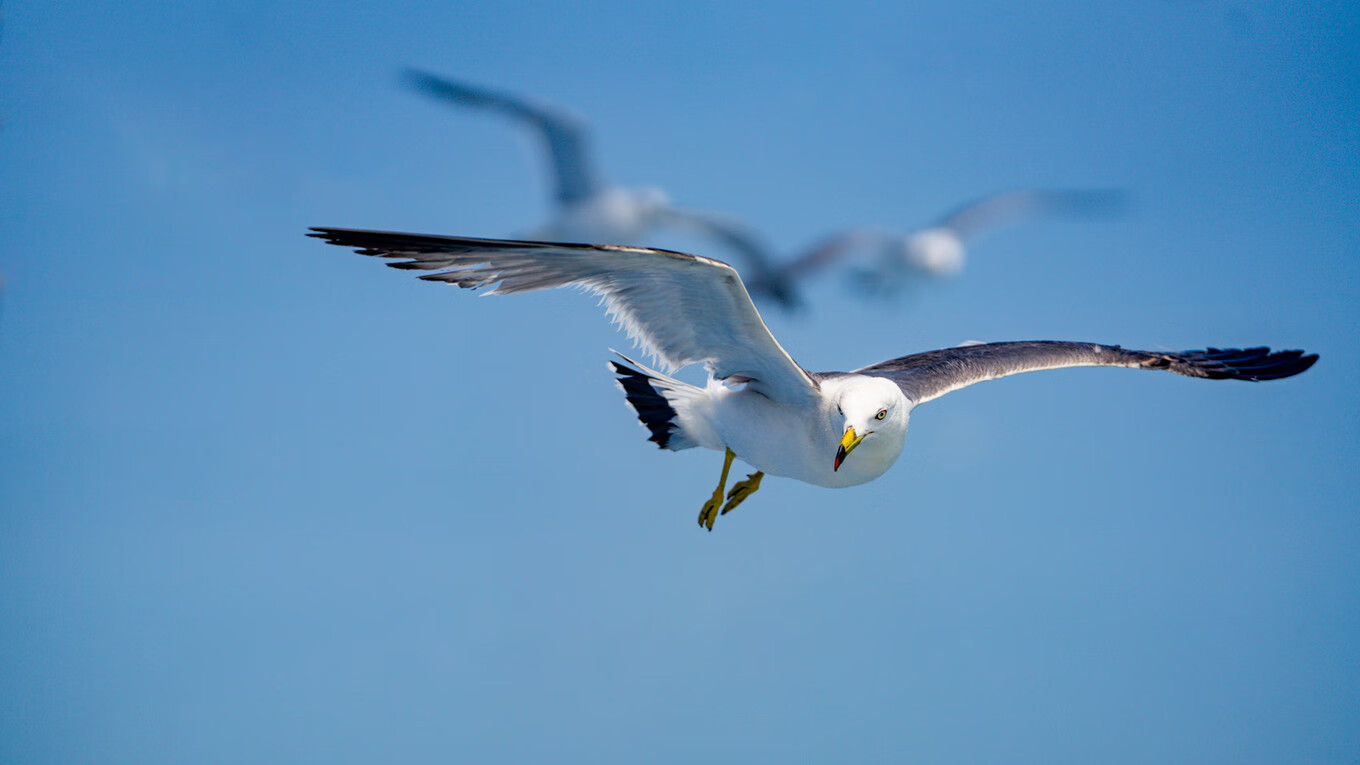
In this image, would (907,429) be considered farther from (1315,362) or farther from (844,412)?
(1315,362)

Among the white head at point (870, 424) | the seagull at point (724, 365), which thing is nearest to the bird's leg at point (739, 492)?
the seagull at point (724, 365)

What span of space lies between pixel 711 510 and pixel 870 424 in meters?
1.17

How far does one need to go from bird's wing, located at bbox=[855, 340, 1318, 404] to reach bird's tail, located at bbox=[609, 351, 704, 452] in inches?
27.0

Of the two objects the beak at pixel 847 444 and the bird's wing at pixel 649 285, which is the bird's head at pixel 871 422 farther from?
the bird's wing at pixel 649 285

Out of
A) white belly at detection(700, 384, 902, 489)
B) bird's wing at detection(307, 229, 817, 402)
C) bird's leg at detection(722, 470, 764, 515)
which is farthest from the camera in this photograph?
bird's leg at detection(722, 470, 764, 515)

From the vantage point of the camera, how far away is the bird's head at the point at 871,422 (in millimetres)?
3531

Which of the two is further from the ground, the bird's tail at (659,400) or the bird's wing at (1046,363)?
→ the bird's wing at (1046,363)

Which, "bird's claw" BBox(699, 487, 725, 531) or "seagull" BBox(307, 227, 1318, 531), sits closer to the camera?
"seagull" BBox(307, 227, 1318, 531)

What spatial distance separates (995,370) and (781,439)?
105 centimetres

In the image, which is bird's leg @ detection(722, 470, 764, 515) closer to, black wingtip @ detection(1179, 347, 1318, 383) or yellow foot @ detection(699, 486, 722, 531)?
yellow foot @ detection(699, 486, 722, 531)

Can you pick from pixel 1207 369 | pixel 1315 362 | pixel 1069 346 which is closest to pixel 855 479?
pixel 1069 346

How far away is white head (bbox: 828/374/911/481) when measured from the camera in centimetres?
353

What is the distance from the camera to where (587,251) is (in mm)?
3203

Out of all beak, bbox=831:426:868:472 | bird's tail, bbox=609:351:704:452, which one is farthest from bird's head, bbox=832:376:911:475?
bird's tail, bbox=609:351:704:452
